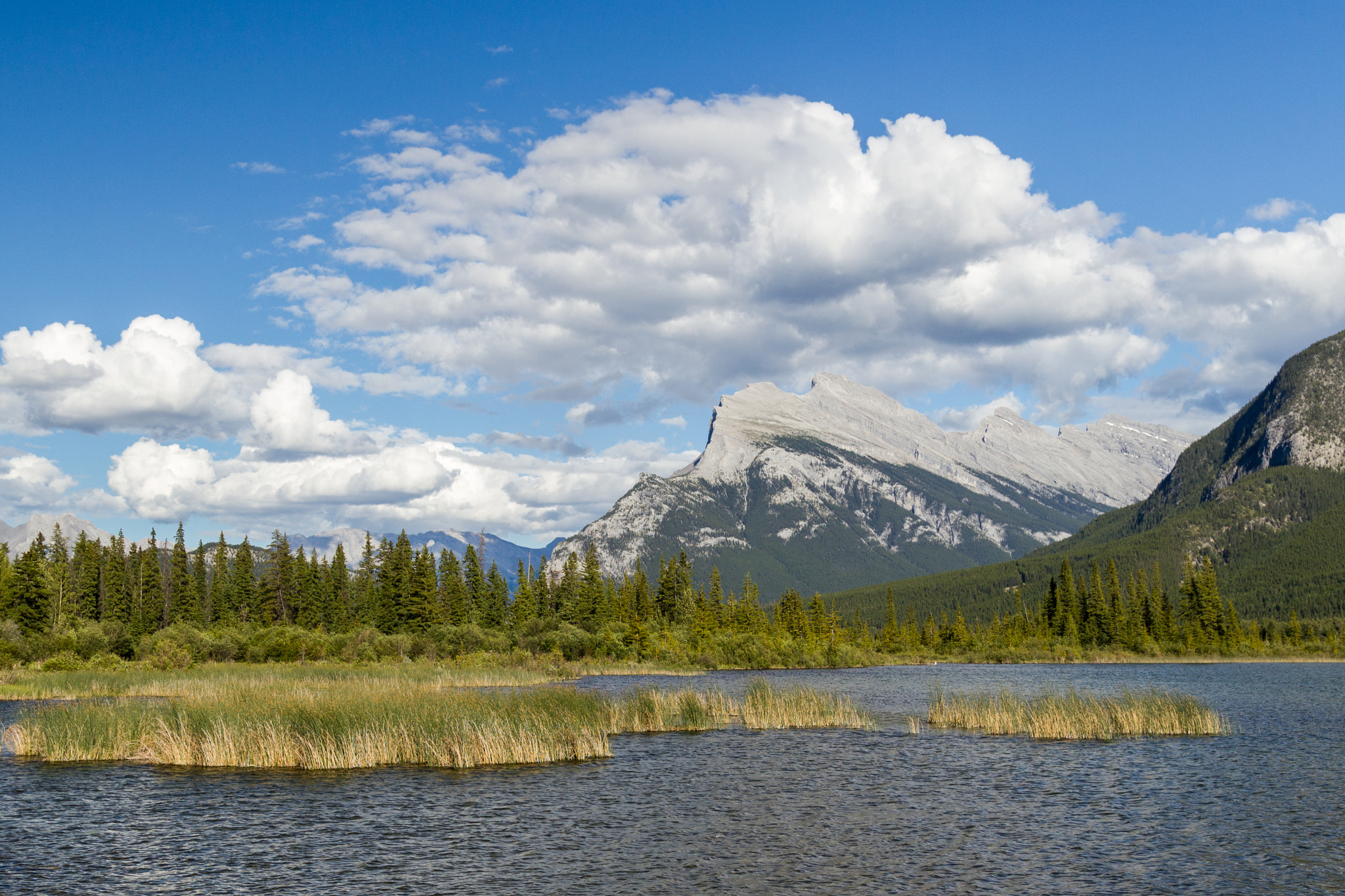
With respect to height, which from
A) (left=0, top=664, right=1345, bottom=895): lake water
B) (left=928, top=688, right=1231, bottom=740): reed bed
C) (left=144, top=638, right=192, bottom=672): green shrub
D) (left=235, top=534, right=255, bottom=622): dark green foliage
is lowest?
(left=928, top=688, right=1231, bottom=740): reed bed

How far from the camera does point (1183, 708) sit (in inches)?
2050

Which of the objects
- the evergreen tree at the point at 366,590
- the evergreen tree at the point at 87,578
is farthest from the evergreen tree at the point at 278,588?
the evergreen tree at the point at 87,578

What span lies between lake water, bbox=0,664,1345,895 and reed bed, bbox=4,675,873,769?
1349 millimetres

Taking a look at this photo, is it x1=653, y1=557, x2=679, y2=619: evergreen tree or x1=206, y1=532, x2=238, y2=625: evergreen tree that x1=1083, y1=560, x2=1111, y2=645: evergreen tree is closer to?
x1=653, y1=557, x2=679, y2=619: evergreen tree

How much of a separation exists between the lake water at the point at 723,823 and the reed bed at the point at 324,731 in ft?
4.43

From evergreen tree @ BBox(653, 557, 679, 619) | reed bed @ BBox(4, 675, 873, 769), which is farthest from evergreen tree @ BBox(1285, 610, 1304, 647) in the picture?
reed bed @ BBox(4, 675, 873, 769)

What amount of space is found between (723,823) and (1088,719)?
96.0 feet

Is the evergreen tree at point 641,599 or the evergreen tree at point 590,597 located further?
the evergreen tree at point 641,599

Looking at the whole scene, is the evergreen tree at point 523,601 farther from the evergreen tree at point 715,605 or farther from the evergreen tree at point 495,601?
the evergreen tree at point 715,605

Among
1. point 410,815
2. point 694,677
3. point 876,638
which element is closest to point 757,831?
point 410,815

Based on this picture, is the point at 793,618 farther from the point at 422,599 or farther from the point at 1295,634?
the point at 1295,634

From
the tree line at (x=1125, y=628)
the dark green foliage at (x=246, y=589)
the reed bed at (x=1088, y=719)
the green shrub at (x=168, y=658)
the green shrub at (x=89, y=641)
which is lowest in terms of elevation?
the tree line at (x=1125, y=628)

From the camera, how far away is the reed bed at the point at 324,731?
40.3 meters

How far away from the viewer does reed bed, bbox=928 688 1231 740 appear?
4934cm
